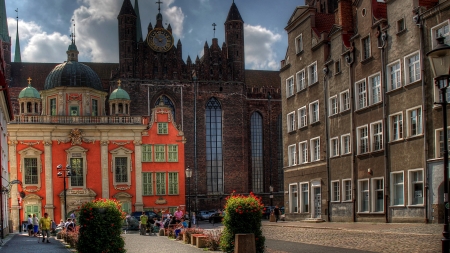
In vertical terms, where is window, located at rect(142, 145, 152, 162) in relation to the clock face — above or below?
below

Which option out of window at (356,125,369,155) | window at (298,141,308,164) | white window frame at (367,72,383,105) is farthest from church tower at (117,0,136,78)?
white window frame at (367,72,383,105)

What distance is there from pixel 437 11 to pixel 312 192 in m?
16.6

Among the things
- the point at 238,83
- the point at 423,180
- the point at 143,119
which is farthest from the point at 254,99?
the point at 423,180

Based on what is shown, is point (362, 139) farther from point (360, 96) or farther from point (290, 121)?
point (290, 121)

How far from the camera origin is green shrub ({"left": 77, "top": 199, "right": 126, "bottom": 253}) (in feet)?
59.8

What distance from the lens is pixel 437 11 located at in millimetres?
28938

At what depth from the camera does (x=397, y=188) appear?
32.8 meters

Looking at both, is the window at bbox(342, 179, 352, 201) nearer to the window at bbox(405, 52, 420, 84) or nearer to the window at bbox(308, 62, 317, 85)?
the window at bbox(308, 62, 317, 85)

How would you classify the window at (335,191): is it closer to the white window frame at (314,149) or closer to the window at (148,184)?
the white window frame at (314,149)

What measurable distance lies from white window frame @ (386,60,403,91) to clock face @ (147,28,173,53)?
49090mm

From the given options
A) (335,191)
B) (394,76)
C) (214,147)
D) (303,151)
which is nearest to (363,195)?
(335,191)

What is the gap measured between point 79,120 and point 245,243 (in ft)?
149

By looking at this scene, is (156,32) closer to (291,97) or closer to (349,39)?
(291,97)

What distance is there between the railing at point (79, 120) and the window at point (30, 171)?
3.45 m
